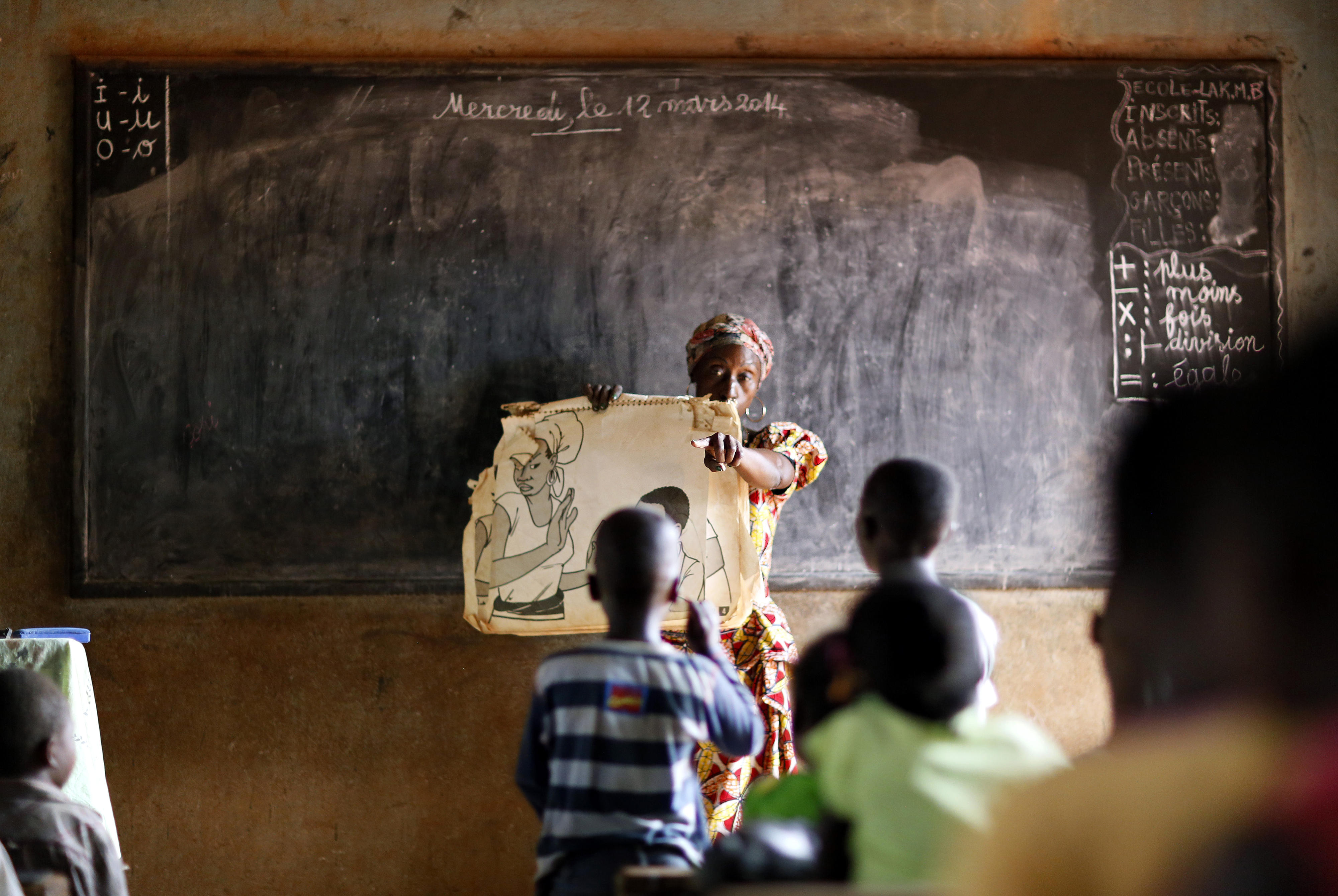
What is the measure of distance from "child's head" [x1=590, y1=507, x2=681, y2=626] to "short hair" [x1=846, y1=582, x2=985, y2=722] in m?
0.54

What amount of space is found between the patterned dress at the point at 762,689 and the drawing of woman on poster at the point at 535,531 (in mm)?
472

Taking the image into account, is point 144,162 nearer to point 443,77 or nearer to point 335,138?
point 335,138

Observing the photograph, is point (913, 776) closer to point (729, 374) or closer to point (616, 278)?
point (729, 374)

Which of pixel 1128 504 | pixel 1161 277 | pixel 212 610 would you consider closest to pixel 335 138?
pixel 212 610

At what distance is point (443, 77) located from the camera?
130 inches

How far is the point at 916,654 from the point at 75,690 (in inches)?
82.9

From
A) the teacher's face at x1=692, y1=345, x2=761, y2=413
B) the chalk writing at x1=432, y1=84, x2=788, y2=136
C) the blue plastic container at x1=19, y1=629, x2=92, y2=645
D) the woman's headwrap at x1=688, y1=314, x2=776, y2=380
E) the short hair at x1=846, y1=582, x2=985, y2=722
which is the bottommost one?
the blue plastic container at x1=19, y1=629, x2=92, y2=645

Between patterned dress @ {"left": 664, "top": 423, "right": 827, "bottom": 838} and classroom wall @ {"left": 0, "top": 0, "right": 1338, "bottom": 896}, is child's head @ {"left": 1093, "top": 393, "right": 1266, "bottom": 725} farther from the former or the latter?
classroom wall @ {"left": 0, "top": 0, "right": 1338, "bottom": 896}

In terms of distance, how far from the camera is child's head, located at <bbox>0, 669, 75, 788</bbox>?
175cm

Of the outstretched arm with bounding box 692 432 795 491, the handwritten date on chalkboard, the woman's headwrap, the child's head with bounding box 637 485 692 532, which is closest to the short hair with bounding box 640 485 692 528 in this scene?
the child's head with bounding box 637 485 692 532

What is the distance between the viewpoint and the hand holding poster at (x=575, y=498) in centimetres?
296

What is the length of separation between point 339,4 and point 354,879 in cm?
276

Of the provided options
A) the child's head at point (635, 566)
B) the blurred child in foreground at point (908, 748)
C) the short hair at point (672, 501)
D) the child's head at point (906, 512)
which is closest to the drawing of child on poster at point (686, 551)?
the short hair at point (672, 501)

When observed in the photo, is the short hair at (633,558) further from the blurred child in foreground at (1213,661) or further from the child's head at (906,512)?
the blurred child in foreground at (1213,661)
